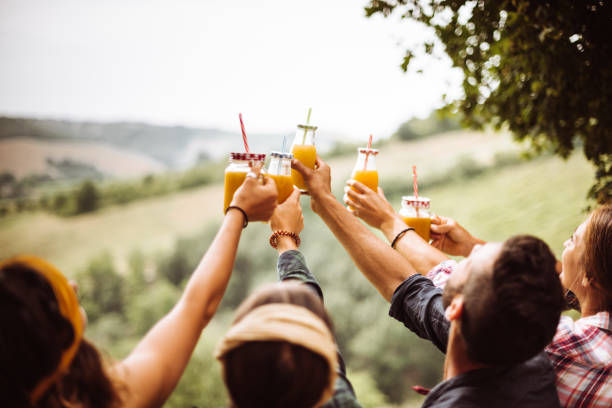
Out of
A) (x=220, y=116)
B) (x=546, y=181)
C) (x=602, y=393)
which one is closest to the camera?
(x=602, y=393)

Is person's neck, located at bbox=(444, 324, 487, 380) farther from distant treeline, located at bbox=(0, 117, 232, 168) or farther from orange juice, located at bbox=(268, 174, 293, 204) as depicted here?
distant treeline, located at bbox=(0, 117, 232, 168)

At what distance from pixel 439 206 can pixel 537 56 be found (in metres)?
4.15

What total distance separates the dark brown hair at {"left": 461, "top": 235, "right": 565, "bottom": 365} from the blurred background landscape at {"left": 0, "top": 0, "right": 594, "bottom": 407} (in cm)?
199

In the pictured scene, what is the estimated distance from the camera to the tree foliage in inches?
78.8

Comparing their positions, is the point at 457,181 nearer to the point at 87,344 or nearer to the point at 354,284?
the point at 354,284

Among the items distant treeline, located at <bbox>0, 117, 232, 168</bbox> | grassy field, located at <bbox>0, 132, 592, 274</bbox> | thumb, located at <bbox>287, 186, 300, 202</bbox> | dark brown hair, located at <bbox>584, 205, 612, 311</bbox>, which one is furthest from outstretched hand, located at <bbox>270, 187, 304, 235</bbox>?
grassy field, located at <bbox>0, 132, 592, 274</bbox>

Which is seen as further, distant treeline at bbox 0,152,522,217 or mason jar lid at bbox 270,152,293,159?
distant treeline at bbox 0,152,522,217

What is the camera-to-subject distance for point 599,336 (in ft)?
5.16

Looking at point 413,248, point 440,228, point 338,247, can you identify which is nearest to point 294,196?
point 413,248

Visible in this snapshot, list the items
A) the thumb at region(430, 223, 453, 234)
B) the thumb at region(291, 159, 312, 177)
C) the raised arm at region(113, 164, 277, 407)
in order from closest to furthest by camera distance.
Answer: the raised arm at region(113, 164, 277, 407), the thumb at region(291, 159, 312, 177), the thumb at region(430, 223, 453, 234)

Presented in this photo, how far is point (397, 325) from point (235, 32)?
404cm

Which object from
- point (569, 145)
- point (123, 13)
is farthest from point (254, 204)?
point (123, 13)

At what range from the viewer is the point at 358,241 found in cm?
190

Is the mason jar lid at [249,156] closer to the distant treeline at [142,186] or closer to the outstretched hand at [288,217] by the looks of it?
the outstretched hand at [288,217]
